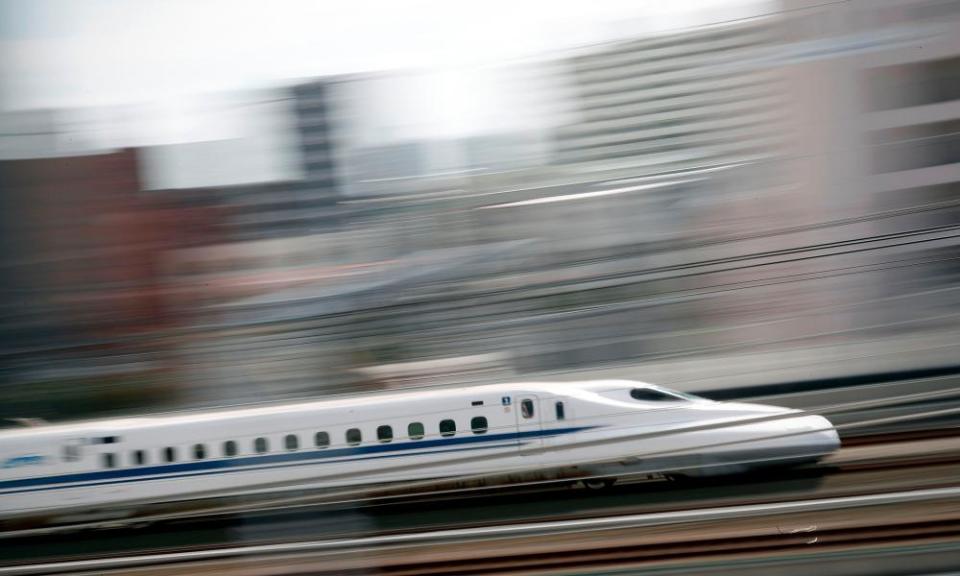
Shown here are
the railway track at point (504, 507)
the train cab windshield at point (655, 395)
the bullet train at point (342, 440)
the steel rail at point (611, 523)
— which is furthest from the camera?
the train cab windshield at point (655, 395)

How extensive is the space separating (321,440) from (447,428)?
24.9 inches

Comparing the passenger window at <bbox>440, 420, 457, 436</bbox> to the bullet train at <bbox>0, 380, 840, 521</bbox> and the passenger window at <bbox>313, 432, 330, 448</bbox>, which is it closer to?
the bullet train at <bbox>0, 380, 840, 521</bbox>

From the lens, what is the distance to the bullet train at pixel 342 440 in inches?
147

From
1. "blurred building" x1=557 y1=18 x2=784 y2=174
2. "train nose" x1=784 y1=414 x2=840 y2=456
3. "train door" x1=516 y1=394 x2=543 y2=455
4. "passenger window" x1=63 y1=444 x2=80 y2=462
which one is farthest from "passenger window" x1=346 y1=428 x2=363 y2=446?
"train nose" x1=784 y1=414 x2=840 y2=456

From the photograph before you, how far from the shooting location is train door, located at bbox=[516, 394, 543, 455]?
394cm

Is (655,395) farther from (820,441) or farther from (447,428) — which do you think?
(447,428)

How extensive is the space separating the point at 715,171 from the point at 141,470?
331 cm

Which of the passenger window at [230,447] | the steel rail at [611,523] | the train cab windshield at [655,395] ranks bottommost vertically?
the passenger window at [230,447]

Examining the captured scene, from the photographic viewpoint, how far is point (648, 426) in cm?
372

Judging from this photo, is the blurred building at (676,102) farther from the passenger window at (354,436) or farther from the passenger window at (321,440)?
the passenger window at (321,440)

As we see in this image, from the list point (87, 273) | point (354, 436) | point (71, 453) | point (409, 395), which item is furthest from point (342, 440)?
point (87, 273)

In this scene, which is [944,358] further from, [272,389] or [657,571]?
[272,389]

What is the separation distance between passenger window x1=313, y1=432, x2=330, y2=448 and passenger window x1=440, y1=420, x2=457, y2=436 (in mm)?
569

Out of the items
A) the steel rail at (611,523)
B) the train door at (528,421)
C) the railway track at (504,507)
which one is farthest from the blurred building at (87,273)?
the steel rail at (611,523)
